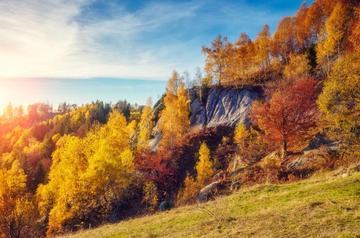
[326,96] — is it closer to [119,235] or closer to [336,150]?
[336,150]

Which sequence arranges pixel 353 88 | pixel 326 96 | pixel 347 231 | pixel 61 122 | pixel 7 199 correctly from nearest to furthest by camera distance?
A: pixel 347 231, pixel 353 88, pixel 326 96, pixel 7 199, pixel 61 122

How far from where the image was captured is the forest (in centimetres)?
4112

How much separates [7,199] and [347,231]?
173 ft

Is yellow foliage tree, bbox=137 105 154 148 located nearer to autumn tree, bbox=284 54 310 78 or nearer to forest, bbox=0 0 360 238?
forest, bbox=0 0 360 238

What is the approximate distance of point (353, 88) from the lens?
27.3m

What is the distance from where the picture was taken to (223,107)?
8594 cm

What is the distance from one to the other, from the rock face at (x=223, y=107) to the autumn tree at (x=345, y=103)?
47.9m

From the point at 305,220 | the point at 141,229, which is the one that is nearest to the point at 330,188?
the point at 305,220

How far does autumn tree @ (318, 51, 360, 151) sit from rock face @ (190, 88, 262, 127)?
4795 cm

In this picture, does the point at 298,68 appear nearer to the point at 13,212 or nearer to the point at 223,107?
the point at 223,107

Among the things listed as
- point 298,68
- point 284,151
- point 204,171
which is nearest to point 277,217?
point 284,151

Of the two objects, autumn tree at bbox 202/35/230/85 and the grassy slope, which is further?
autumn tree at bbox 202/35/230/85

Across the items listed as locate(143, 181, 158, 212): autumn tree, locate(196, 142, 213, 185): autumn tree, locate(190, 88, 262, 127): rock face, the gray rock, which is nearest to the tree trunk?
the gray rock

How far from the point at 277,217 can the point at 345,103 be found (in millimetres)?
16406
